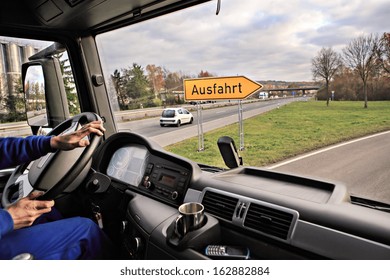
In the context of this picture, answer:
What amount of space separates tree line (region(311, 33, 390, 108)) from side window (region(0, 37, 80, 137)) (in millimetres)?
2104

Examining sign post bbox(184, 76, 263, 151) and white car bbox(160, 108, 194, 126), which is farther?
white car bbox(160, 108, 194, 126)

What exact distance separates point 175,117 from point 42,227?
109cm

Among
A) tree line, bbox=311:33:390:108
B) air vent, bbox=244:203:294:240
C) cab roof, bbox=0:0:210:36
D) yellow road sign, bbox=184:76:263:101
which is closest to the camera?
air vent, bbox=244:203:294:240

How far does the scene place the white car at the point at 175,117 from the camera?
1967 millimetres

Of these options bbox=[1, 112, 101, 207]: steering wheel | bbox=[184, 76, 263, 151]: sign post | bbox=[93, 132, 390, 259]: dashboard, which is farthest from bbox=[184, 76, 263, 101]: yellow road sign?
bbox=[1, 112, 101, 207]: steering wheel

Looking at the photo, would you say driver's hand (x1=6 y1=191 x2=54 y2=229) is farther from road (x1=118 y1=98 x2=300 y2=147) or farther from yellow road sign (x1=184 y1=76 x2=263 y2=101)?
yellow road sign (x1=184 y1=76 x2=263 y2=101)

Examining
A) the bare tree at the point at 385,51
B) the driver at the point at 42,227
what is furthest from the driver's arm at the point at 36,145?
the bare tree at the point at 385,51

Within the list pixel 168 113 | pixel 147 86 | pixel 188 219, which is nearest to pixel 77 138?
pixel 188 219

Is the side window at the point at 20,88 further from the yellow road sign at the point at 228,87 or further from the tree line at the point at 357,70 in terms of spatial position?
the tree line at the point at 357,70

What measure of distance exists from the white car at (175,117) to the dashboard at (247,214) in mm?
358

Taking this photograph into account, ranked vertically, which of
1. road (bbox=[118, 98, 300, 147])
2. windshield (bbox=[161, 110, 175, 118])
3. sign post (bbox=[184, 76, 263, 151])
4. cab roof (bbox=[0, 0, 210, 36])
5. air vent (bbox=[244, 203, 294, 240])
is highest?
cab roof (bbox=[0, 0, 210, 36])

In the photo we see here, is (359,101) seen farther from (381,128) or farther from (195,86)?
(195,86)

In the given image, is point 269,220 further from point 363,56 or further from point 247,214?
point 363,56

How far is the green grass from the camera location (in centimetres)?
139
